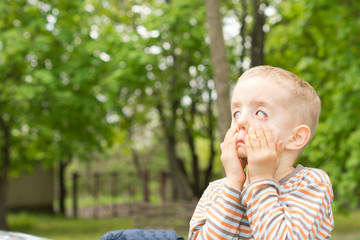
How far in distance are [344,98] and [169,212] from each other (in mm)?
4310

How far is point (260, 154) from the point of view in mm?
1435

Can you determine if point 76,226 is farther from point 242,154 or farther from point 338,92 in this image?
point 242,154

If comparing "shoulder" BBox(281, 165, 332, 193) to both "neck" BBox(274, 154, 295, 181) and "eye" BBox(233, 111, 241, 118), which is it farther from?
"eye" BBox(233, 111, 241, 118)

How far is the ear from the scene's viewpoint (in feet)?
5.00

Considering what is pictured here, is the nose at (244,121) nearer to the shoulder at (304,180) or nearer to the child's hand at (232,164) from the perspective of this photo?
the child's hand at (232,164)

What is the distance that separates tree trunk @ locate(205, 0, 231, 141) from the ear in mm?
3781

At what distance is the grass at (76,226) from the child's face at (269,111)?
11.6 meters

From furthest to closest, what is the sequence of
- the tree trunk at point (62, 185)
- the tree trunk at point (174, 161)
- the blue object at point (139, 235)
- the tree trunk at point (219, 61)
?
the tree trunk at point (62, 185), the tree trunk at point (174, 161), the tree trunk at point (219, 61), the blue object at point (139, 235)

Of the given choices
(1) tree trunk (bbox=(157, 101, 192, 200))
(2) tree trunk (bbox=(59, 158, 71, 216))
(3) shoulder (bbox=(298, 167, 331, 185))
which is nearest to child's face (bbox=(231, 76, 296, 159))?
(3) shoulder (bbox=(298, 167, 331, 185))

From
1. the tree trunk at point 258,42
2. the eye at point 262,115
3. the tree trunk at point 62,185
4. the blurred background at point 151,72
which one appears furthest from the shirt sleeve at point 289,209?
the tree trunk at point 62,185

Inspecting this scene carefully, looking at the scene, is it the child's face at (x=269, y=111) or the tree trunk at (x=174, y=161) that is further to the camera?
the tree trunk at (x=174, y=161)

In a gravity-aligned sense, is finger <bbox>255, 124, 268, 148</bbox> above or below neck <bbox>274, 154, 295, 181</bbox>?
above

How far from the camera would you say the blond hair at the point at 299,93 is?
153 centimetres

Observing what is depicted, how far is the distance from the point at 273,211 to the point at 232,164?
0.64ft
